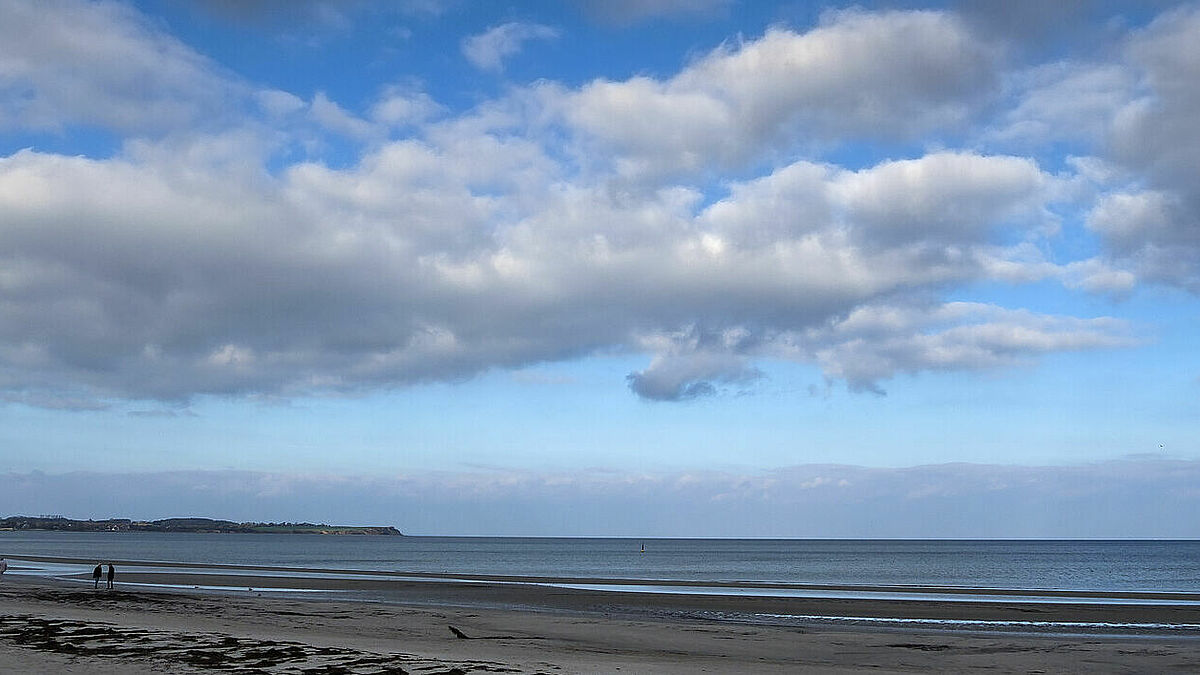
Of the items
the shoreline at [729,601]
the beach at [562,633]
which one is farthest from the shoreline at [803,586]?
the beach at [562,633]

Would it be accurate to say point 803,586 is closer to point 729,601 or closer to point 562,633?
point 729,601

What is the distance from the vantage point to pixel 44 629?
78.0 feet

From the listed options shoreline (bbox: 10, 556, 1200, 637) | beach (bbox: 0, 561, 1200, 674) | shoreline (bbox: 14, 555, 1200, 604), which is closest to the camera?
beach (bbox: 0, 561, 1200, 674)

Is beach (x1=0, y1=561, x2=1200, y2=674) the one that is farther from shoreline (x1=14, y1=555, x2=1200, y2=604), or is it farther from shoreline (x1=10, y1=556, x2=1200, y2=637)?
shoreline (x1=14, y1=555, x2=1200, y2=604)

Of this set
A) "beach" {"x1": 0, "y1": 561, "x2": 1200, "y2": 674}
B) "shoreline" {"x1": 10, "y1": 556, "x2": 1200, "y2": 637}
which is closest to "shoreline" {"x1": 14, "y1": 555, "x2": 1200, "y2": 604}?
"shoreline" {"x1": 10, "y1": 556, "x2": 1200, "y2": 637}

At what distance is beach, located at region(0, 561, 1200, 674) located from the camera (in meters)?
19.3

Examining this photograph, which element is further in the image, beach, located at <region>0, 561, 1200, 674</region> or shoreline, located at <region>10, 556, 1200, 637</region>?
shoreline, located at <region>10, 556, 1200, 637</region>

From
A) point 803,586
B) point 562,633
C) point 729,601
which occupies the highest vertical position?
point 562,633

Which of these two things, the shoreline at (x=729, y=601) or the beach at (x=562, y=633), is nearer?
the beach at (x=562, y=633)

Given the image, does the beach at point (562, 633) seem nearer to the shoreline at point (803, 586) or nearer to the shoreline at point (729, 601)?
the shoreline at point (729, 601)

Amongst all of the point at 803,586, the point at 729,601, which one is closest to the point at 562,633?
the point at 729,601

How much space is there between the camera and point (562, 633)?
95.6 ft

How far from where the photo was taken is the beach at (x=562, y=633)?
19.3 m

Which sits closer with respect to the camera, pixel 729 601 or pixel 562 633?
pixel 562 633
